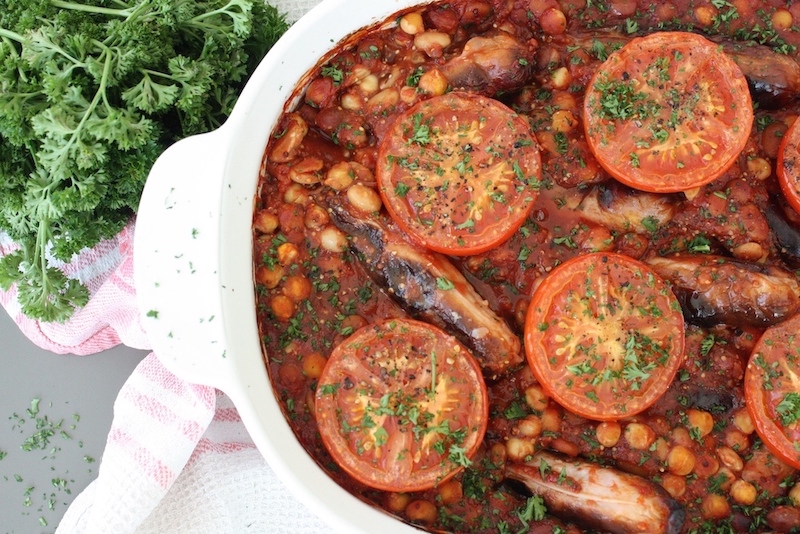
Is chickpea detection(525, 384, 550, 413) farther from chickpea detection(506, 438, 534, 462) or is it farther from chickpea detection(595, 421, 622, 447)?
chickpea detection(595, 421, 622, 447)

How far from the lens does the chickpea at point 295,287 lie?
3.53 m

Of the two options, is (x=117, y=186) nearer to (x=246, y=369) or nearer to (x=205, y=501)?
(x=246, y=369)

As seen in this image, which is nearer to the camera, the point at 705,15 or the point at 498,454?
the point at 498,454

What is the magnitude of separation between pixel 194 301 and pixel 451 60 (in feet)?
4.80

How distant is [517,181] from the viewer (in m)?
3.34

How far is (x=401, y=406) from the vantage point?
325 cm

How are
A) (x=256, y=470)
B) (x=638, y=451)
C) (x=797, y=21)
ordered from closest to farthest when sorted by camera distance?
(x=638, y=451)
(x=797, y=21)
(x=256, y=470)

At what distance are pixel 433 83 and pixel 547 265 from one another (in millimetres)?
897

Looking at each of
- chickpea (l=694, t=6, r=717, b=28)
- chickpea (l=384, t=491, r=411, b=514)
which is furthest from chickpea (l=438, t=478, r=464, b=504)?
chickpea (l=694, t=6, r=717, b=28)

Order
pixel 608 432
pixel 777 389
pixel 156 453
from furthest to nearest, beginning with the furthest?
pixel 156 453 → pixel 608 432 → pixel 777 389

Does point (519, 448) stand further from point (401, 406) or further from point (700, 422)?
point (700, 422)

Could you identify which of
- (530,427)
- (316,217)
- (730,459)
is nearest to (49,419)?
(316,217)

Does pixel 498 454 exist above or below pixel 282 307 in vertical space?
below

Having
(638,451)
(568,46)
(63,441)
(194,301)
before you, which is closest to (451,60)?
(568,46)
